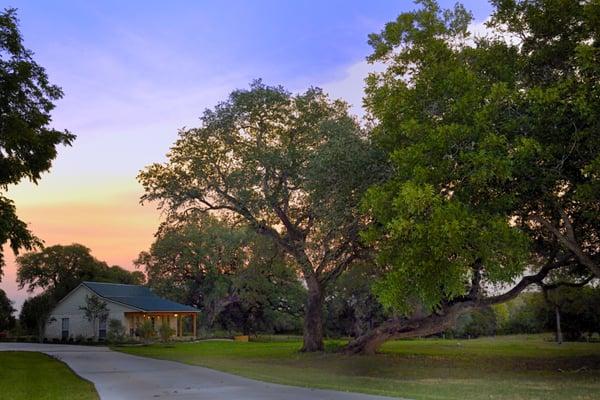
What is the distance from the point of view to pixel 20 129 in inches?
845

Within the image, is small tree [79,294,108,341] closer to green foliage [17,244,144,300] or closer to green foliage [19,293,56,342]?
green foliage [19,293,56,342]

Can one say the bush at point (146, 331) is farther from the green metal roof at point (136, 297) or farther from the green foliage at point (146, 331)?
the green metal roof at point (136, 297)

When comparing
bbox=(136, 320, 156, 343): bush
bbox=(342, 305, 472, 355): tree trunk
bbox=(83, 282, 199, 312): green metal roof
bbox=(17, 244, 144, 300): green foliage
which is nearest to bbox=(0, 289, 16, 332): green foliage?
bbox=(17, 244, 144, 300): green foliage

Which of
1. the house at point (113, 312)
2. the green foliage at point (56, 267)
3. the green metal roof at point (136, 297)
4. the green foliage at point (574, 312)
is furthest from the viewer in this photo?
the green foliage at point (56, 267)

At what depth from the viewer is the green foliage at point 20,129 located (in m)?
21.8

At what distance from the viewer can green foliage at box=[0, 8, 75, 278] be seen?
21.8 meters

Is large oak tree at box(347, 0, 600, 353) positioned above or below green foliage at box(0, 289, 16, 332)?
above

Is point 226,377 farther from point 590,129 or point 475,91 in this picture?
point 590,129

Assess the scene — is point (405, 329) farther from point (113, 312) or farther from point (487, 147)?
point (113, 312)

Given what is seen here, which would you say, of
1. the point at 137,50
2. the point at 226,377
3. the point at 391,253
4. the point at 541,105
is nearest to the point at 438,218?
the point at 391,253

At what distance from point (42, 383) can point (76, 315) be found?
3762 cm

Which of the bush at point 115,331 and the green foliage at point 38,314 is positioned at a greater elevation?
the green foliage at point 38,314

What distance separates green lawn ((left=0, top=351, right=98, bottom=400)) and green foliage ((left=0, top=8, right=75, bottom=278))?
461 centimetres

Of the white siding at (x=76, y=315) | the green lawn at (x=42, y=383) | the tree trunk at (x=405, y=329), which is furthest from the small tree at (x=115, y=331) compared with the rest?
the tree trunk at (x=405, y=329)
